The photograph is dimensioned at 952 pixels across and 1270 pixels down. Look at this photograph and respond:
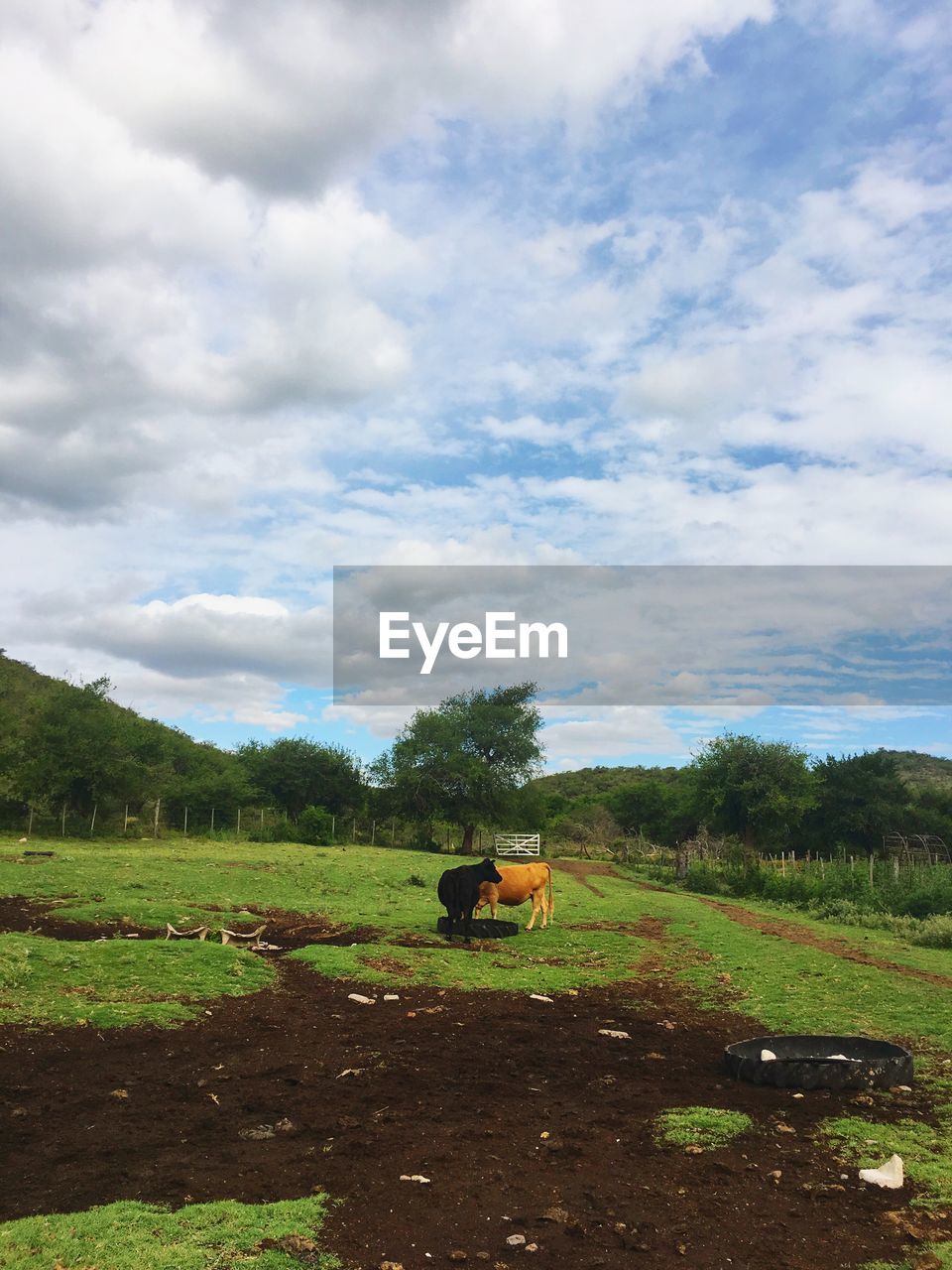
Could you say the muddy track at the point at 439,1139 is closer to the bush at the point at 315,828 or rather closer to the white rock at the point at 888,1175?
the white rock at the point at 888,1175

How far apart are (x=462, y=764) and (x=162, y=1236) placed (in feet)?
173

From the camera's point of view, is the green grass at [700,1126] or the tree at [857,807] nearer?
the green grass at [700,1126]

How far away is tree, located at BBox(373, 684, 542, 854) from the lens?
189ft

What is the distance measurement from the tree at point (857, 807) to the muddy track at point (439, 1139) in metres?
51.4

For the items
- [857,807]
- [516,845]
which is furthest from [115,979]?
[857,807]

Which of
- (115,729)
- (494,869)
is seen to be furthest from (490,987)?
(115,729)

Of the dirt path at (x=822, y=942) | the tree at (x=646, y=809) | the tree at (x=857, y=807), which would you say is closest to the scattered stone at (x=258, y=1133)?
the dirt path at (x=822, y=942)

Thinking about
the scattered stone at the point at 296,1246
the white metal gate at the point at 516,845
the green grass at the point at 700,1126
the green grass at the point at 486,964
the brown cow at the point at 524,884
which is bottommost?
the white metal gate at the point at 516,845

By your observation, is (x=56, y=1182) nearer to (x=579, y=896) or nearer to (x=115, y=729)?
(x=579, y=896)

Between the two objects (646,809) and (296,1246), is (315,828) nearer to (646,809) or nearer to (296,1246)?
(646,809)

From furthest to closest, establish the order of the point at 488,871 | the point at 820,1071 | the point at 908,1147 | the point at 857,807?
the point at 857,807
the point at 488,871
the point at 820,1071
the point at 908,1147

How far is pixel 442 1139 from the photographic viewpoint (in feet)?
22.3

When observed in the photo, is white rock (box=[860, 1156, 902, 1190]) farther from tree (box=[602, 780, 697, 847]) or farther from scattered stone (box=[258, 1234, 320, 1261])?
tree (box=[602, 780, 697, 847])

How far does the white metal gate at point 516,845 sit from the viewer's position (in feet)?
172
